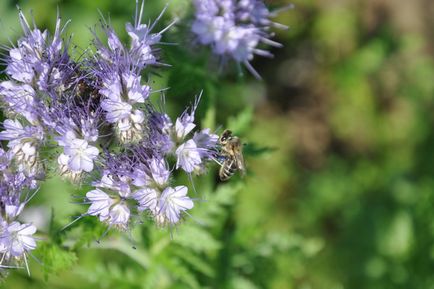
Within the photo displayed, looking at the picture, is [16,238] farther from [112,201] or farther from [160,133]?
[160,133]

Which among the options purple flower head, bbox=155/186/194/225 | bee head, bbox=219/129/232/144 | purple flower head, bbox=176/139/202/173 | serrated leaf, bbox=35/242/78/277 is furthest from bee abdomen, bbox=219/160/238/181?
serrated leaf, bbox=35/242/78/277

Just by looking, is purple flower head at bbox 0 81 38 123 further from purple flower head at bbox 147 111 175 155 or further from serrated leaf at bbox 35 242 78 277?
serrated leaf at bbox 35 242 78 277

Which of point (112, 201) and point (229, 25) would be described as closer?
point (112, 201)

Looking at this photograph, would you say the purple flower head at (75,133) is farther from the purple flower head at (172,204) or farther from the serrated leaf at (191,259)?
the serrated leaf at (191,259)

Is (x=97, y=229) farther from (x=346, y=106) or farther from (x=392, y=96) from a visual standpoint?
(x=392, y=96)

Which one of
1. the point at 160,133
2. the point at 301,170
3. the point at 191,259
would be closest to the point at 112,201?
the point at 160,133
